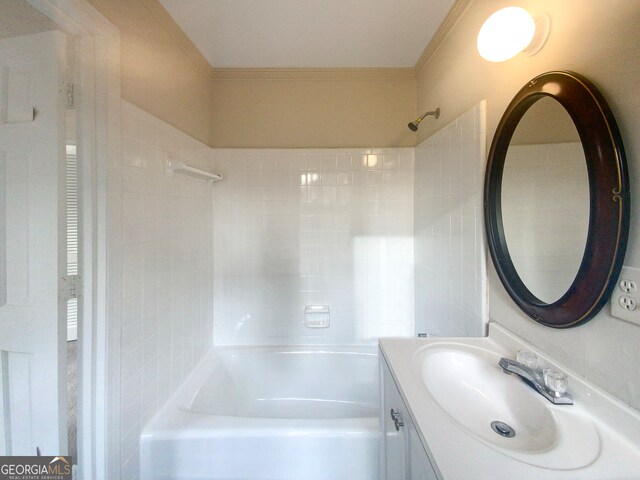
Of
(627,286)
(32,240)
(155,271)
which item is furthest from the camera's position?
Answer: (155,271)

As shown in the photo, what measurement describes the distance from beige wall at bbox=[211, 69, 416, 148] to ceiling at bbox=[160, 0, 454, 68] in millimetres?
95

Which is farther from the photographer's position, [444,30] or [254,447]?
[444,30]

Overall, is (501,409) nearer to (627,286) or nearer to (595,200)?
(627,286)

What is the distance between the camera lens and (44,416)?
911 millimetres

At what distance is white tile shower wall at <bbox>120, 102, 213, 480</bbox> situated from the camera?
1078 mm

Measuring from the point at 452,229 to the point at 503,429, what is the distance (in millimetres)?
886

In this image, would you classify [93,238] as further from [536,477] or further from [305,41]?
[305,41]

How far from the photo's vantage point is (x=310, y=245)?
1966 mm

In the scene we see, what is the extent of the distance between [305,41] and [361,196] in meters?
1.07

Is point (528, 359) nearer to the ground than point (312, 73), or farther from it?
nearer to the ground

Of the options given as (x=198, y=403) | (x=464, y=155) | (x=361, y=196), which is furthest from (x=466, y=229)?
(x=198, y=403)

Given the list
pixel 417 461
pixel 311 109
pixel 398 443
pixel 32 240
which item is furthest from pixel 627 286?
pixel 311 109

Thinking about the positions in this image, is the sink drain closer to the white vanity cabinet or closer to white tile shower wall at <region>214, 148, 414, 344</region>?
the white vanity cabinet

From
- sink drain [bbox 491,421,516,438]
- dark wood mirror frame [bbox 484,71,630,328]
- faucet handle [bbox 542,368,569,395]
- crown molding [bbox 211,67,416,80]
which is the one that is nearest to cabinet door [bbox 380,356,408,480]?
sink drain [bbox 491,421,516,438]
